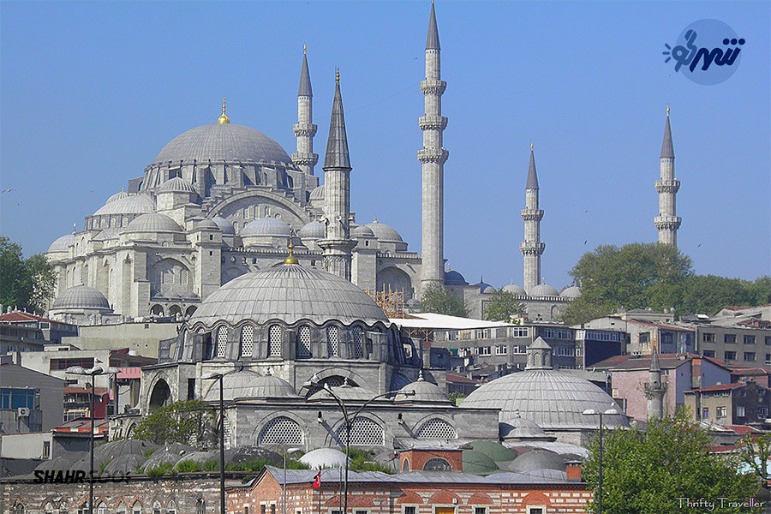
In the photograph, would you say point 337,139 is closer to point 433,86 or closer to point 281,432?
point 281,432

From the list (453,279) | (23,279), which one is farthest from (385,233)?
(23,279)

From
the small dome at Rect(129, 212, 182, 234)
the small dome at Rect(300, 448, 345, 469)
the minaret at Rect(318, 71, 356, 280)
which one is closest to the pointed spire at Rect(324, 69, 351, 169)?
the minaret at Rect(318, 71, 356, 280)

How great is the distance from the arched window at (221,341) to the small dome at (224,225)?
52.3 metres

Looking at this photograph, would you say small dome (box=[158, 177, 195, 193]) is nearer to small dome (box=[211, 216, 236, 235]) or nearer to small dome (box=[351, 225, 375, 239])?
small dome (box=[211, 216, 236, 235])

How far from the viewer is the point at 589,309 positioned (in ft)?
366

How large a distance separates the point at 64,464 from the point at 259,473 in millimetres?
7171

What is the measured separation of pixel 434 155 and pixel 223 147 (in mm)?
20221

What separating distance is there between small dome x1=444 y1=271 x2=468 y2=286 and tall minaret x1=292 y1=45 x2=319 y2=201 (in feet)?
35.1

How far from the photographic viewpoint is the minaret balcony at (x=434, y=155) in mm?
110062

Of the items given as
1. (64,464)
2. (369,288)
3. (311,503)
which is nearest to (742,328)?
(369,288)

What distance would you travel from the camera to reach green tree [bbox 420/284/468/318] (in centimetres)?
10944

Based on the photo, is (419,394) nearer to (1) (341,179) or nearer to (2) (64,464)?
(2) (64,464)

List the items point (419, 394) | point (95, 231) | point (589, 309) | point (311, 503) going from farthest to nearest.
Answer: point (95, 231) < point (589, 309) < point (419, 394) < point (311, 503)

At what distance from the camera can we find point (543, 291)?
399ft
